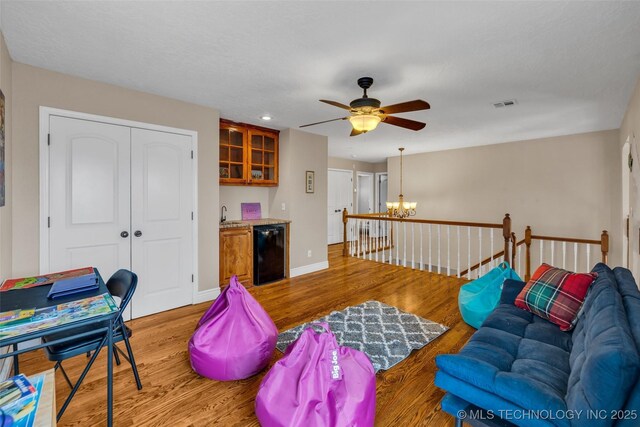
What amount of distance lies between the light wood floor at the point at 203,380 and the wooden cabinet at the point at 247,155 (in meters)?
1.84

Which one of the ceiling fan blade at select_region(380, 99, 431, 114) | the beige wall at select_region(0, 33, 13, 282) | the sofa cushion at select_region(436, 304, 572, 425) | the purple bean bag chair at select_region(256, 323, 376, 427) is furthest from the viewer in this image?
the ceiling fan blade at select_region(380, 99, 431, 114)

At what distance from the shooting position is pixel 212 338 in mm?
2125

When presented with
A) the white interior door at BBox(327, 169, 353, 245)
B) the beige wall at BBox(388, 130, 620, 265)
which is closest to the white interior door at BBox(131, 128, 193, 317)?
the white interior door at BBox(327, 169, 353, 245)

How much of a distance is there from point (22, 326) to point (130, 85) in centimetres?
251

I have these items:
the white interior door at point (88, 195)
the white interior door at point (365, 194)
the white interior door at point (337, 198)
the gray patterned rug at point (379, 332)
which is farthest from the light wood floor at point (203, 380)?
the white interior door at point (365, 194)

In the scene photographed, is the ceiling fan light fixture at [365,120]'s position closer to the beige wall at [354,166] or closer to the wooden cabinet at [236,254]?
the wooden cabinet at [236,254]

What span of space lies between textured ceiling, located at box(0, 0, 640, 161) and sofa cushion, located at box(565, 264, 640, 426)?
1785 millimetres

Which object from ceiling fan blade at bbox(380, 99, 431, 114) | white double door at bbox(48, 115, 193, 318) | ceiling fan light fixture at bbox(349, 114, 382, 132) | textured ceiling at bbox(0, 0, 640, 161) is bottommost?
white double door at bbox(48, 115, 193, 318)

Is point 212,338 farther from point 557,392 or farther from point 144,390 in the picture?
point 557,392

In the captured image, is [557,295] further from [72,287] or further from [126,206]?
[126,206]

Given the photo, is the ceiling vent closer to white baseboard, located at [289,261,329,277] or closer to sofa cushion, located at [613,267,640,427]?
sofa cushion, located at [613,267,640,427]

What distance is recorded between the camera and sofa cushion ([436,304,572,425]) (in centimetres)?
130

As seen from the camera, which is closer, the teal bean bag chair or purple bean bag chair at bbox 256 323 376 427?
purple bean bag chair at bbox 256 323 376 427

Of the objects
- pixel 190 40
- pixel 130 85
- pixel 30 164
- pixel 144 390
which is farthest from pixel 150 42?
pixel 144 390
